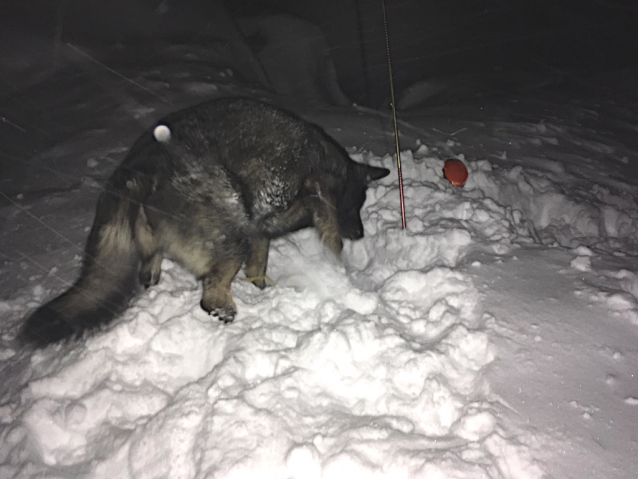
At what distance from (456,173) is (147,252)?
3194 mm

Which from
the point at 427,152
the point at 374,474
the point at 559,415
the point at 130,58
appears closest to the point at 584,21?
the point at 427,152

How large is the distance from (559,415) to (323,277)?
2.03 metres

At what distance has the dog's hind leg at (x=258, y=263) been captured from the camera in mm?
3461

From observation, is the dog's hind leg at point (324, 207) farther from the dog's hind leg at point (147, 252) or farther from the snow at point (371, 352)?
the dog's hind leg at point (147, 252)

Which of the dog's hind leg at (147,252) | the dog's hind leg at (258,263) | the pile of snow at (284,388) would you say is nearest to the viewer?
the pile of snow at (284,388)

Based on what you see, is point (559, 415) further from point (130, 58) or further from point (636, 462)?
point (130, 58)

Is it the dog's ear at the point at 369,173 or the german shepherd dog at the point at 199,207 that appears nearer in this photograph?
the german shepherd dog at the point at 199,207

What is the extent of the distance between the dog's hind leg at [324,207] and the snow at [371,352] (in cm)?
25

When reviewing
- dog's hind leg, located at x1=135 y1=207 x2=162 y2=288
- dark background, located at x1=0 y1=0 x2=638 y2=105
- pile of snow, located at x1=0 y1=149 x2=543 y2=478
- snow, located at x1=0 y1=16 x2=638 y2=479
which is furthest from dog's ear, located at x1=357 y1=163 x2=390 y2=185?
dark background, located at x1=0 y1=0 x2=638 y2=105

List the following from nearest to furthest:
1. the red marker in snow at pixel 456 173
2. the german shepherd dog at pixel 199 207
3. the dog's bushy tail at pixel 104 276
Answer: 1. the dog's bushy tail at pixel 104 276
2. the german shepherd dog at pixel 199 207
3. the red marker in snow at pixel 456 173

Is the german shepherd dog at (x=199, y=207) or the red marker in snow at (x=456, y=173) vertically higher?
the german shepherd dog at (x=199, y=207)

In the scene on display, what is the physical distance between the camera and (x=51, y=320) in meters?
2.66

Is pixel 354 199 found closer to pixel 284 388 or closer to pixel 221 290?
pixel 221 290

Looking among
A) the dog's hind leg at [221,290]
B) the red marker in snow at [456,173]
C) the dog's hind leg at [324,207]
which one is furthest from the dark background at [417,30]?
the dog's hind leg at [221,290]
